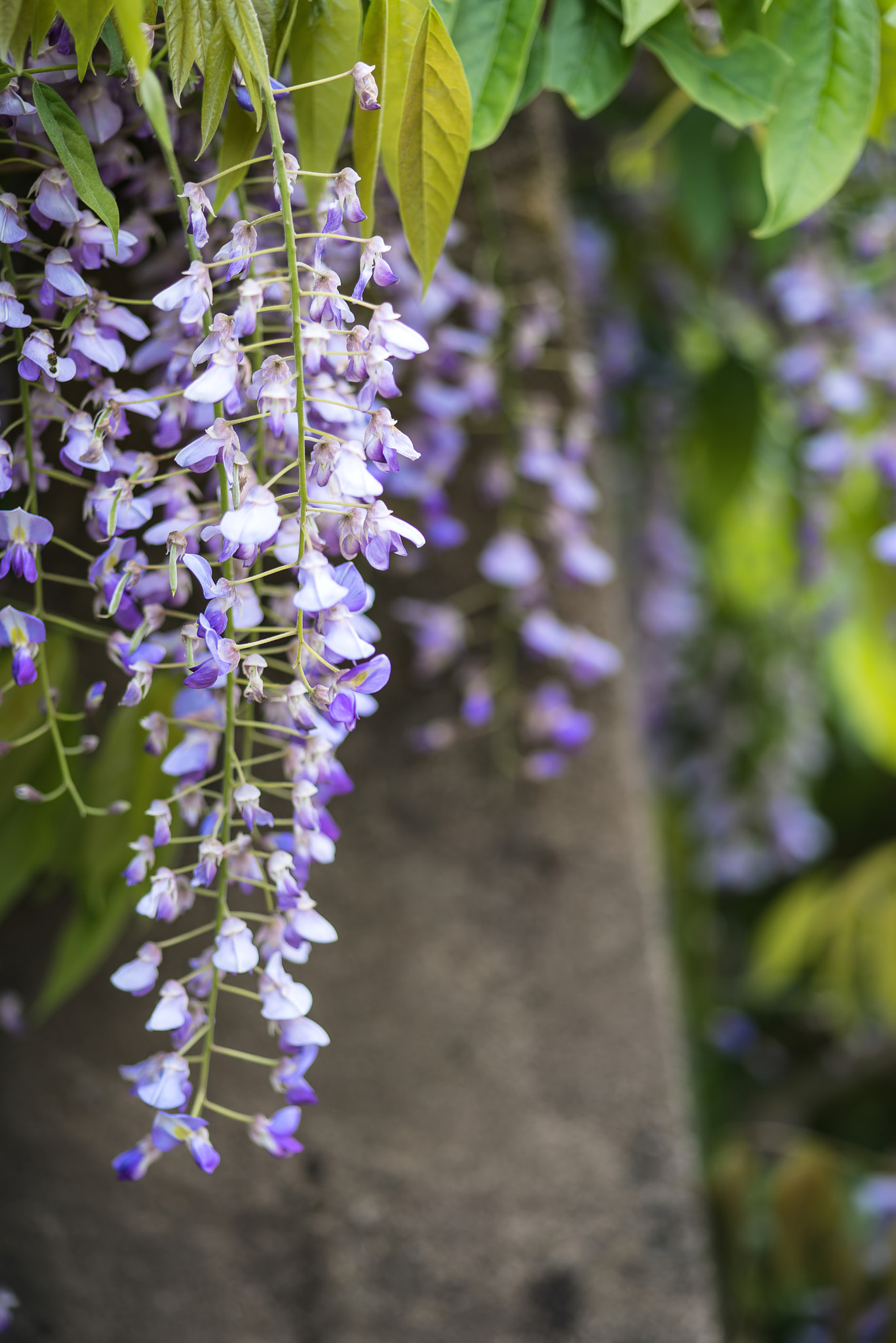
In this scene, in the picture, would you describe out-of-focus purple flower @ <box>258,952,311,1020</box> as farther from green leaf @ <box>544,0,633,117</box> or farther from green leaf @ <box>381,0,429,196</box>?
green leaf @ <box>544,0,633,117</box>

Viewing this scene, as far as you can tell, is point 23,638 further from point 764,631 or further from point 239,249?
point 764,631

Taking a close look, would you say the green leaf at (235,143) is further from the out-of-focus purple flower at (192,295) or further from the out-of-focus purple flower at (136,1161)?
the out-of-focus purple flower at (136,1161)

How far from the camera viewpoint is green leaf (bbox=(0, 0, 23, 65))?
1.30 feet

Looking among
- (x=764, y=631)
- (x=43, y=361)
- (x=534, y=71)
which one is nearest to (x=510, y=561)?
(x=534, y=71)

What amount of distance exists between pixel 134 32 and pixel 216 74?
74 mm

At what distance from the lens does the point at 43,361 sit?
0.42 m

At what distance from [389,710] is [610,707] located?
0.71 feet

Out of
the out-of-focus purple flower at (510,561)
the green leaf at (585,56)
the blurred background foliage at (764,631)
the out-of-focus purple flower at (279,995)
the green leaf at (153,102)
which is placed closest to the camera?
the green leaf at (153,102)

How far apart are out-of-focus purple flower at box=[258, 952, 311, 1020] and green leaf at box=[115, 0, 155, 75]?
1.19 feet

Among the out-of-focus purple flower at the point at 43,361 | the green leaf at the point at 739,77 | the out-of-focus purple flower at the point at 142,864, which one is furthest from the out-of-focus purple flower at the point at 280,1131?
the green leaf at the point at 739,77

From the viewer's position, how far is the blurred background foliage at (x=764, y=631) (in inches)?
41.5

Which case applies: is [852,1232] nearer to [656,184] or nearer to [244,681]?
[244,681]

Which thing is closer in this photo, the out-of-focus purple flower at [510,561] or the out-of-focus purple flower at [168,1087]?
the out-of-focus purple flower at [168,1087]

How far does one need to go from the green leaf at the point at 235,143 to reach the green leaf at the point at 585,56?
0.19m
